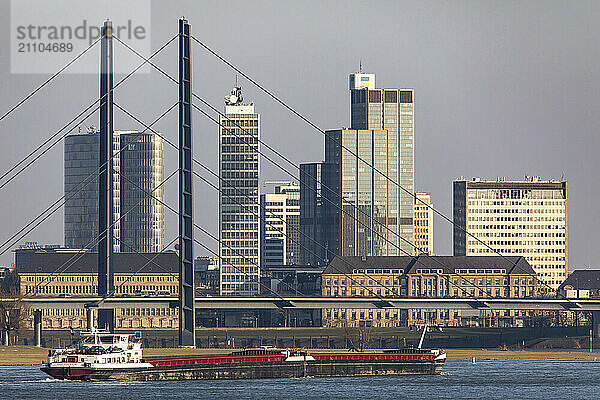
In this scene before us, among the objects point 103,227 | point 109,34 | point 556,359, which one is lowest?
point 556,359

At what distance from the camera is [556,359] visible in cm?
17038

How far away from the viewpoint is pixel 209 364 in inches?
4924

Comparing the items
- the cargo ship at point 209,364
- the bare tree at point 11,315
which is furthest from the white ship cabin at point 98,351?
the bare tree at point 11,315

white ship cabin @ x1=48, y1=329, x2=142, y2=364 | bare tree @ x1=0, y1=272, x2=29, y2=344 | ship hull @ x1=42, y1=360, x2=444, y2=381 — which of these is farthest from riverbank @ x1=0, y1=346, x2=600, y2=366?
white ship cabin @ x1=48, y1=329, x2=142, y2=364

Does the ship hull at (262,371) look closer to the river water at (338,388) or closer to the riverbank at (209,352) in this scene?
the river water at (338,388)

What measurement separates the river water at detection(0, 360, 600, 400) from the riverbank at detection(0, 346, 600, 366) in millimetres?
12777

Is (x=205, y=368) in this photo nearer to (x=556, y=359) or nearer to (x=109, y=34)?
(x=109, y=34)

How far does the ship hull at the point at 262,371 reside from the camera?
11581 centimetres

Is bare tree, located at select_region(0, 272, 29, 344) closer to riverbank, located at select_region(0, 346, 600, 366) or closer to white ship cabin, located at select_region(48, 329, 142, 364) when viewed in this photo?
riverbank, located at select_region(0, 346, 600, 366)

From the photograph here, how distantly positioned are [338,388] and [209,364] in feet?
46.3

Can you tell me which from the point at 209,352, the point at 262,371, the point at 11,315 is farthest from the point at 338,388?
the point at 11,315

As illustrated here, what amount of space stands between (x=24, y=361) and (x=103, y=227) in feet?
50.2

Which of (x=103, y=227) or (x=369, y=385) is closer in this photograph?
(x=369, y=385)

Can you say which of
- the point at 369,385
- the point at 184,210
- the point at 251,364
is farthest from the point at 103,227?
the point at 369,385
